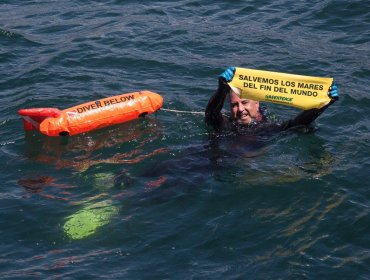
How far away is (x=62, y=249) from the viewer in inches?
278

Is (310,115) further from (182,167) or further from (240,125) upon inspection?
(182,167)

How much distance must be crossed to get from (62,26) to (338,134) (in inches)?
324

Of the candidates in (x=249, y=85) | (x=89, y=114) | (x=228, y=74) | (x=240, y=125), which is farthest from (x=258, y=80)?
(x=89, y=114)

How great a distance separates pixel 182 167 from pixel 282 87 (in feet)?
5.67

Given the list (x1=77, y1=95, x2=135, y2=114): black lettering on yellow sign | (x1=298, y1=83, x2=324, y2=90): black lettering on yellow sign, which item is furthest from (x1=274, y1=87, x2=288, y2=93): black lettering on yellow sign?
(x1=77, y1=95, x2=135, y2=114): black lettering on yellow sign

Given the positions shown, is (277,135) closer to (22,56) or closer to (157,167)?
(157,167)

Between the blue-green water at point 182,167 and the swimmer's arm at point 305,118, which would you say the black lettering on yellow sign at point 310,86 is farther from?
the blue-green water at point 182,167

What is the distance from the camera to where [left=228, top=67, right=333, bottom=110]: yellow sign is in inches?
338

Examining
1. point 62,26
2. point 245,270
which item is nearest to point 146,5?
point 62,26

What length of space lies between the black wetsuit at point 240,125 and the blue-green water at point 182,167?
0.22 metres

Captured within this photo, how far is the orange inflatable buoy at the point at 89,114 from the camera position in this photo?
9352mm

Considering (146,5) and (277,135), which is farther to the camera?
(146,5)

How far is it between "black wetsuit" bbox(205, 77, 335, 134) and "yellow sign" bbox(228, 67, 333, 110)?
181 mm

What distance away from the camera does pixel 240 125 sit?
9336mm
